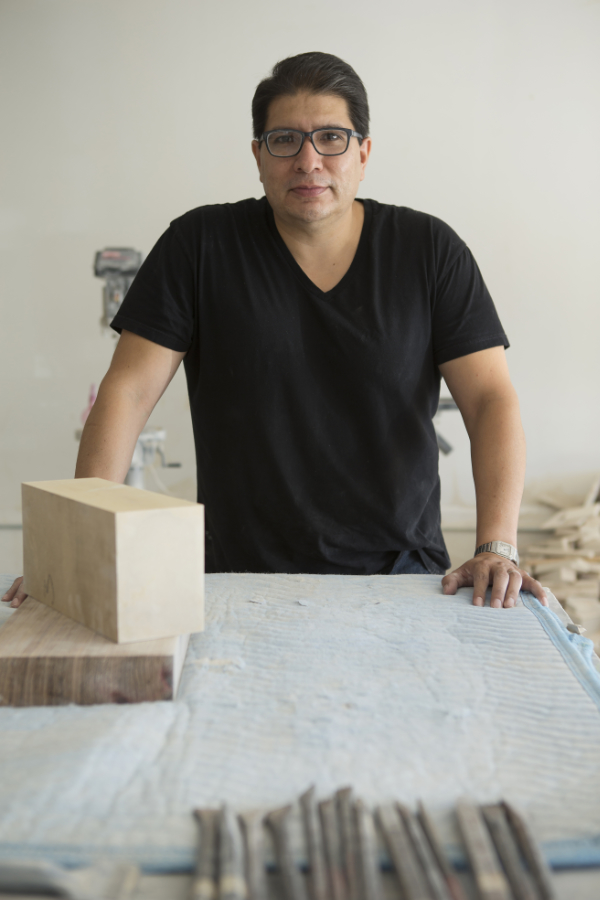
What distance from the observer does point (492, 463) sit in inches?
48.6

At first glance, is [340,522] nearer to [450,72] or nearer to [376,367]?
[376,367]

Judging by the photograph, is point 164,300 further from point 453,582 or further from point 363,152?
point 453,582

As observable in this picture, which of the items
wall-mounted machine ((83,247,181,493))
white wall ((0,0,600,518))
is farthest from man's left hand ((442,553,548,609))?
white wall ((0,0,600,518))

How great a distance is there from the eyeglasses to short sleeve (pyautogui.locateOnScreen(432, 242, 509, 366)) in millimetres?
285

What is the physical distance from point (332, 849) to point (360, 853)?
0.02 m

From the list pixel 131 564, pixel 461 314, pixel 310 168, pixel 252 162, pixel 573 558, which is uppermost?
pixel 252 162

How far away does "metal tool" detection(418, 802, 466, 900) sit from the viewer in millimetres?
440

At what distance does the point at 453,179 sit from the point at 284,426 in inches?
82.2

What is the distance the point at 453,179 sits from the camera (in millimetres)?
2975

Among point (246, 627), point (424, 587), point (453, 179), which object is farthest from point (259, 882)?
point (453, 179)

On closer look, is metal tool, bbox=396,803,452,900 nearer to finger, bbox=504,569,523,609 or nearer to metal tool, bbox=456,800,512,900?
metal tool, bbox=456,800,512,900

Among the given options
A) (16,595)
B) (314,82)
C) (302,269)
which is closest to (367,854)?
(16,595)

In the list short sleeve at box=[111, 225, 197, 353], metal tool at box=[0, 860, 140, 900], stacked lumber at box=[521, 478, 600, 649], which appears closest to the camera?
metal tool at box=[0, 860, 140, 900]

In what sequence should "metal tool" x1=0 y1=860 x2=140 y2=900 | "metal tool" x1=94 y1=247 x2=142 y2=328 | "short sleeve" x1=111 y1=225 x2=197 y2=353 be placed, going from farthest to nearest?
"metal tool" x1=94 y1=247 x2=142 y2=328, "short sleeve" x1=111 y1=225 x2=197 y2=353, "metal tool" x1=0 y1=860 x2=140 y2=900
